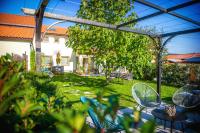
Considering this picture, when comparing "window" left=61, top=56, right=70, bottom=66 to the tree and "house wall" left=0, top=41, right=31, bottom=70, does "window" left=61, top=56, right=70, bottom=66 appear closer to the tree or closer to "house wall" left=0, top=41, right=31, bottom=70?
"house wall" left=0, top=41, right=31, bottom=70

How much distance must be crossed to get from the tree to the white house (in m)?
7.78

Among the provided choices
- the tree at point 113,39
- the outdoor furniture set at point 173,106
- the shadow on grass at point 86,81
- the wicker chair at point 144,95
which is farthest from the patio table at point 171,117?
the shadow on grass at point 86,81

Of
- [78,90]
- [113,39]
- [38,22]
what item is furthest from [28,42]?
[38,22]

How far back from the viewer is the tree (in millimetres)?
12539

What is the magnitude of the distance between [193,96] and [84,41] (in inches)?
361

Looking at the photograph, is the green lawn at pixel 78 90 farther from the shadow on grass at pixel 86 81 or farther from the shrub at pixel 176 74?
the shrub at pixel 176 74

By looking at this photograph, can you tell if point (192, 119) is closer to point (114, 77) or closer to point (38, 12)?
point (38, 12)

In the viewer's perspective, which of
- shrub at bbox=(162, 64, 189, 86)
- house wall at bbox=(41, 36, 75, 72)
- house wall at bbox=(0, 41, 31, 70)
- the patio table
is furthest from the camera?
house wall at bbox=(41, 36, 75, 72)

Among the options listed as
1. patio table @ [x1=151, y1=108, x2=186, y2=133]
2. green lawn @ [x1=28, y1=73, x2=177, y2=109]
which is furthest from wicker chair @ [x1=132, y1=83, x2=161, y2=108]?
patio table @ [x1=151, y1=108, x2=186, y2=133]

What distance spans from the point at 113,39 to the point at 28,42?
13.0m

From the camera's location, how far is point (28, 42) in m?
21.6

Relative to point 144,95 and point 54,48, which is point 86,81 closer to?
point 144,95

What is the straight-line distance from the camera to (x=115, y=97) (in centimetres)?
111

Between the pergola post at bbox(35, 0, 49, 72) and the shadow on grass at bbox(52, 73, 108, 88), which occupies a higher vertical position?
the pergola post at bbox(35, 0, 49, 72)
